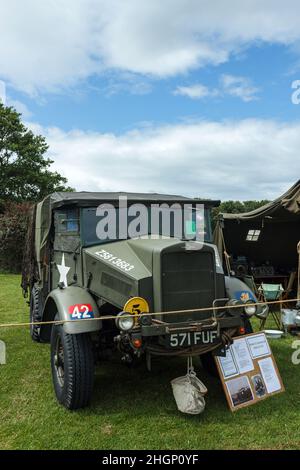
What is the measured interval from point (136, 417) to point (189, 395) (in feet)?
1.67

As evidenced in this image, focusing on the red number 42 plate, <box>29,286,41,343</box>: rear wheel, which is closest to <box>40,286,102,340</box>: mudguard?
the red number 42 plate

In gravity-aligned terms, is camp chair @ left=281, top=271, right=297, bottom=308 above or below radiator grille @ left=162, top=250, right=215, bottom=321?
below

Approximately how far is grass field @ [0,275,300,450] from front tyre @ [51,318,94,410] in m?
0.11

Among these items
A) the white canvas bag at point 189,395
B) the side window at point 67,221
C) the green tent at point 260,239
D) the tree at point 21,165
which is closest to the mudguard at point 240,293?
the white canvas bag at point 189,395

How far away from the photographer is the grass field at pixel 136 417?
3322mm

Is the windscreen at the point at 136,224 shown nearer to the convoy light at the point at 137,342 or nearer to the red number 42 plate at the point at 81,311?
the red number 42 plate at the point at 81,311

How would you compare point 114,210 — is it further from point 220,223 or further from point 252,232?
point 252,232

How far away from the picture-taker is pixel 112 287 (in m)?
3.99

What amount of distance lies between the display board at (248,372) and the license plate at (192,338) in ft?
1.27

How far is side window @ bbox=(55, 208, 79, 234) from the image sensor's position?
15.3 feet

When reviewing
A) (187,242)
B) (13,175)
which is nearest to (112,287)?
(187,242)

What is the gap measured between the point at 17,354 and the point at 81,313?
230 centimetres

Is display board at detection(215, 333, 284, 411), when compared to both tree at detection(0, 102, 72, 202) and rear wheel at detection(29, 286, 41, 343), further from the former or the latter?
tree at detection(0, 102, 72, 202)
